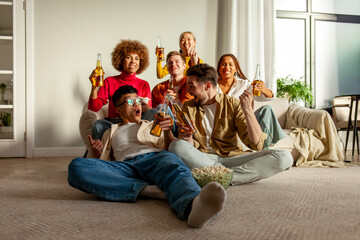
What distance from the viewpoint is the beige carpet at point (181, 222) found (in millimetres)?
1118

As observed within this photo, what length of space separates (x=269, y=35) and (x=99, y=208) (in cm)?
392

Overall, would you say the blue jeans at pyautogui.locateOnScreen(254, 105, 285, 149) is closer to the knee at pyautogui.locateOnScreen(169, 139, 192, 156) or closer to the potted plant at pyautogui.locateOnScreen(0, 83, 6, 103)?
the knee at pyautogui.locateOnScreen(169, 139, 192, 156)

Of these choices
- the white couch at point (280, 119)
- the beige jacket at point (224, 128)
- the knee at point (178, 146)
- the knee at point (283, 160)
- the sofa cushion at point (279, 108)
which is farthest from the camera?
the sofa cushion at point (279, 108)

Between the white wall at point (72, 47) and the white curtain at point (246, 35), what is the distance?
0.83m

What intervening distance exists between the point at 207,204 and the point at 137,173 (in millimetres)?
782

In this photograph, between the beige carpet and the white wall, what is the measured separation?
2287 millimetres

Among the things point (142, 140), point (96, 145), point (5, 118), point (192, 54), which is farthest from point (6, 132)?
point (142, 140)

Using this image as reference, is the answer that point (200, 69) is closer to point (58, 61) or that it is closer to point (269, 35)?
point (58, 61)

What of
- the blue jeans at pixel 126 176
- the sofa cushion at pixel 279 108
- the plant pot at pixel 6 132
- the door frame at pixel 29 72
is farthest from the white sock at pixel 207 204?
the plant pot at pixel 6 132

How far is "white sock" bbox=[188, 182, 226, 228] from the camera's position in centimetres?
107

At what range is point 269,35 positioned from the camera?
483 centimetres

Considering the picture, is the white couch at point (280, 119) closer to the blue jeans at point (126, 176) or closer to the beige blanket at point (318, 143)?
the beige blanket at point (318, 143)

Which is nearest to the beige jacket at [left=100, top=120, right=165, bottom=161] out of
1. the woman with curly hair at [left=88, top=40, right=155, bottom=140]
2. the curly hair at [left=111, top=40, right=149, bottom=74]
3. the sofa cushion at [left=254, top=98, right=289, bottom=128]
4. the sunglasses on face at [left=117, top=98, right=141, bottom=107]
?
the sunglasses on face at [left=117, top=98, right=141, bottom=107]

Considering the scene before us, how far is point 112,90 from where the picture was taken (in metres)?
3.10
